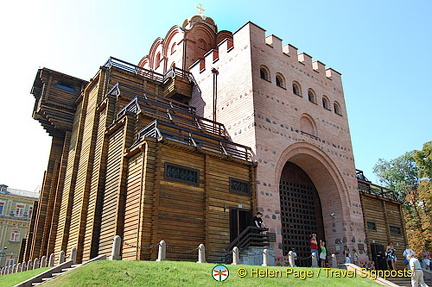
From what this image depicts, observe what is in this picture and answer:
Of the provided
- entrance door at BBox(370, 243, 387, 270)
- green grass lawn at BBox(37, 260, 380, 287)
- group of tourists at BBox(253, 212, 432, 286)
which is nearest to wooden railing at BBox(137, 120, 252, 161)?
group of tourists at BBox(253, 212, 432, 286)

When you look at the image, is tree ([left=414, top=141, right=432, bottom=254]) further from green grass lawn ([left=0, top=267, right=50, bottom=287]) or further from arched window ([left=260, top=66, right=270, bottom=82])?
green grass lawn ([left=0, top=267, right=50, bottom=287])

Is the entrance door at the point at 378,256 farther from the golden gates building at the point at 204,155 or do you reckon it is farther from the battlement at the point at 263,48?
the battlement at the point at 263,48

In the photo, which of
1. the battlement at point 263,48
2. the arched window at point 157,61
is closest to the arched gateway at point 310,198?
the battlement at point 263,48

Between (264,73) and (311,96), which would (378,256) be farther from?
(264,73)

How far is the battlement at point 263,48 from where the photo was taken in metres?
18.3

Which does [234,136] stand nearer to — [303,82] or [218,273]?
[303,82]

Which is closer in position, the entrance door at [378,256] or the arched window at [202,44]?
the entrance door at [378,256]

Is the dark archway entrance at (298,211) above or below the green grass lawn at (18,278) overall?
above

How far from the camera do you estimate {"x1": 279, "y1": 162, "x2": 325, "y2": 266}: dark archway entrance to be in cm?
1702

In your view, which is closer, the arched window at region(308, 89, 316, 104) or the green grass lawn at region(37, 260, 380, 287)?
the green grass lawn at region(37, 260, 380, 287)

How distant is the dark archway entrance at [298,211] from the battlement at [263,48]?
618cm

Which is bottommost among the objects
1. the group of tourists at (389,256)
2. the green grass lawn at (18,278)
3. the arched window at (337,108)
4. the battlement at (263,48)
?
the green grass lawn at (18,278)

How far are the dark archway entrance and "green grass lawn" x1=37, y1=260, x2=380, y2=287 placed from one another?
722 cm

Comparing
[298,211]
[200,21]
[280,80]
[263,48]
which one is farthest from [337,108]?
[200,21]
